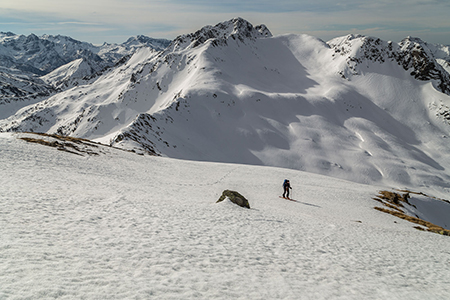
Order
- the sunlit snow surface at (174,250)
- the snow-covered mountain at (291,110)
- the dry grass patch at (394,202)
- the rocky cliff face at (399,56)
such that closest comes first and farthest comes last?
1. the sunlit snow surface at (174,250)
2. the dry grass patch at (394,202)
3. the snow-covered mountain at (291,110)
4. the rocky cliff face at (399,56)

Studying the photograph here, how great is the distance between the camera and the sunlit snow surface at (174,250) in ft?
23.1

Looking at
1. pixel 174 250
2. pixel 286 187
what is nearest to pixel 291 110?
pixel 286 187

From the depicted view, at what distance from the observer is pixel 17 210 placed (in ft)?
36.2

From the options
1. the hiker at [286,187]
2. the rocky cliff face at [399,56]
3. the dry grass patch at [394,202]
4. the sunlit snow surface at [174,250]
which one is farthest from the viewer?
the rocky cliff face at [399,56]

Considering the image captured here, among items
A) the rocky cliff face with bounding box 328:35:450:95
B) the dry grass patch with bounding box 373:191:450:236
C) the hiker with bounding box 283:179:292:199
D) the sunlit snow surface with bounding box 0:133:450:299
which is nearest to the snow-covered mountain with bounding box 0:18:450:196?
the rocky cliff face with bounding box 328:35:450:95

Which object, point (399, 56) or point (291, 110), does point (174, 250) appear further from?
point (399, 56)

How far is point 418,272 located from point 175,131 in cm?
8027

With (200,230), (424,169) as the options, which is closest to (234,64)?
(424,169)

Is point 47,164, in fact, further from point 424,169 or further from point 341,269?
point 424,169

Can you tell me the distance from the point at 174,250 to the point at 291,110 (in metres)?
120

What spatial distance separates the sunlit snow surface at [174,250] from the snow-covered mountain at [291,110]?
40091mm

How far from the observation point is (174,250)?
9.74 m

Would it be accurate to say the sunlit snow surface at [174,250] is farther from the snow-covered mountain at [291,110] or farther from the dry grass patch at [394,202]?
the snow-covered mountain at [291,110]

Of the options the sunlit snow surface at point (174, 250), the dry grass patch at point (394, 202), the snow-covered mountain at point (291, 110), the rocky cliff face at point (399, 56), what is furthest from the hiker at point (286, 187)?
the rocky cliff face at point (399, 56)
